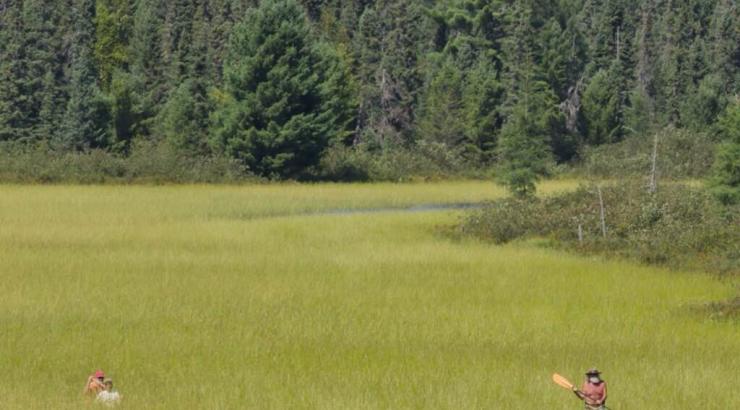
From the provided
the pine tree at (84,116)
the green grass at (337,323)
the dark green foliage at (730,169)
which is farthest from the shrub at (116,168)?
the dark green foliage at (730,169)

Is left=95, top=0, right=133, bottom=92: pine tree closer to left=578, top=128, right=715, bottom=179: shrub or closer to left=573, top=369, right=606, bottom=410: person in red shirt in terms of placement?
left=578, top=128, right=715, bottom=179: shrub

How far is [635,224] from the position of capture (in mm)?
31250

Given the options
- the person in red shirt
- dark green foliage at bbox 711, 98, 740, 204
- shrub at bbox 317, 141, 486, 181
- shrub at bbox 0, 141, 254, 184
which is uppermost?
the person in red shirt

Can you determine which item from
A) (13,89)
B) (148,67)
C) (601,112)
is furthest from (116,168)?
(601,112)

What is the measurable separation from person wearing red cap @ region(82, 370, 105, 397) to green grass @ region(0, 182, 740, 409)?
0.81ft

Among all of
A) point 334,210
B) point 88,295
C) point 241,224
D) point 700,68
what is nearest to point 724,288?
point 88,295

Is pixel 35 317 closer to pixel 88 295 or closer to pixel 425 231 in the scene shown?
pixel 88 295

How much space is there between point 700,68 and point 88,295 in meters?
86.6

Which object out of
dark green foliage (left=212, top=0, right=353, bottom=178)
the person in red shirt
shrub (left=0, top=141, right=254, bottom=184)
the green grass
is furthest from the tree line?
the person in red shirt

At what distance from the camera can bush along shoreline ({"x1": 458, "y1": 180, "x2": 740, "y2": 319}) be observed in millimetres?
27969

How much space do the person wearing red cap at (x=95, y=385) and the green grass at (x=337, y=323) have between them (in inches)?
9.7

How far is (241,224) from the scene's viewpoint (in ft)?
120

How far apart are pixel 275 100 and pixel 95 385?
5146 cm

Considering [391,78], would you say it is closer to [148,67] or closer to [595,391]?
[148,67]
